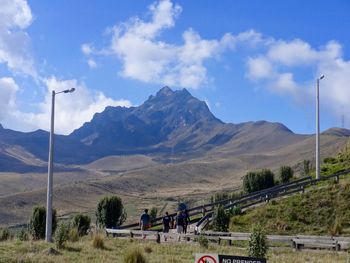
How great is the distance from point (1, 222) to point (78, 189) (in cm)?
5502

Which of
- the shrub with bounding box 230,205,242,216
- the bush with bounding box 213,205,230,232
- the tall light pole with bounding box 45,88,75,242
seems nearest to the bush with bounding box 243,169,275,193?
the shrub with bounding box 230,205,242,216

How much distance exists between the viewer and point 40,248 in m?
19.7

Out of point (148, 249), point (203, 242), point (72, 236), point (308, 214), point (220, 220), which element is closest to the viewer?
point (148, 249)

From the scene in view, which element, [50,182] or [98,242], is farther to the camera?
[50,182]

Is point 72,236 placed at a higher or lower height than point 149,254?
higher

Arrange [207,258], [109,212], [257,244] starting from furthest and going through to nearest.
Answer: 1. [109,212]
2. [257,244]
3. [207,258]

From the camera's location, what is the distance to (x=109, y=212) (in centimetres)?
4338

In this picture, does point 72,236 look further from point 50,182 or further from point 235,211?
point 235,211

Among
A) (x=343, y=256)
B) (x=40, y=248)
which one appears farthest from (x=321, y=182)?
(x=40, y=248)

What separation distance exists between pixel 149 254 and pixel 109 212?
82.6ft

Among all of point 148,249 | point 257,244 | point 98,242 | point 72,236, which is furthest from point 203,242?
point 72,236

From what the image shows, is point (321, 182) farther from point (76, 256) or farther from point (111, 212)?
point (76, 256)

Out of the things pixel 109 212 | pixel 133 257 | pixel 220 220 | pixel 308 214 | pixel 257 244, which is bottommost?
pixel 133 257

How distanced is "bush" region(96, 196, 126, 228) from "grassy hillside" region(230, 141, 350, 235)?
51.6 feet
